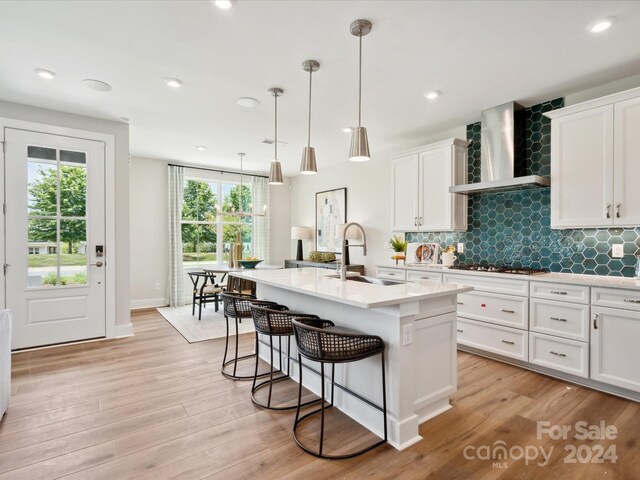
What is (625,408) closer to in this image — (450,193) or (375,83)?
(450,193)

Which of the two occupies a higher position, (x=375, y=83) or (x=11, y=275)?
(x=375, y=83)

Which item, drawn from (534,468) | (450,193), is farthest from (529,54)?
(534,468)

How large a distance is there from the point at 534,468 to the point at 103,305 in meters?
4.56

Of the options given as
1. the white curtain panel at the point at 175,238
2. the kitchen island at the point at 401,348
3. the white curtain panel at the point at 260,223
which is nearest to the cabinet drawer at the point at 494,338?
the kitchen island at the point at 401,348

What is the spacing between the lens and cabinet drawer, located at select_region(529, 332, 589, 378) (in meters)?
2.82

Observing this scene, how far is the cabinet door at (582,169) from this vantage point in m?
2.90

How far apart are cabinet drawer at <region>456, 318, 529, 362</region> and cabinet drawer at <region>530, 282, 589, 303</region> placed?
0.42m

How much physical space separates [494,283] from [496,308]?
25cm

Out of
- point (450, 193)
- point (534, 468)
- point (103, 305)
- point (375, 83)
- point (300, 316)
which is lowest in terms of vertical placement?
point (534, 468)

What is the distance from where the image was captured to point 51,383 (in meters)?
2.93

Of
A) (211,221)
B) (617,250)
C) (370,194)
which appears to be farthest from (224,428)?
(211,221)

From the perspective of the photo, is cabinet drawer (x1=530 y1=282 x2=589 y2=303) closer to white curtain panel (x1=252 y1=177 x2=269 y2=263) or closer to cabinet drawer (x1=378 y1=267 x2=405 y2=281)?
cabinet drawer (x1=378 y1=267 x2=405 y2=281)

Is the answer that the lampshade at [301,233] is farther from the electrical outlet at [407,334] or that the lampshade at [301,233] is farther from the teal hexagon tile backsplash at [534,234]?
the electrical outlet at [407,334]

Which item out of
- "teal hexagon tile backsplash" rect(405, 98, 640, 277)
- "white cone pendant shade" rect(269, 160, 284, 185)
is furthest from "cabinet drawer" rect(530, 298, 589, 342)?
"white cone pendant shade" rect(269, 160, 284, 185)
